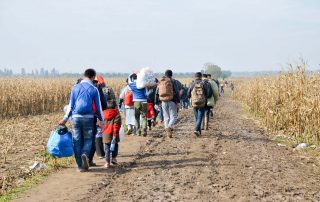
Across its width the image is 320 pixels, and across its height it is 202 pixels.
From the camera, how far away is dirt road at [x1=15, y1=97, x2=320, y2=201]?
7.20 m

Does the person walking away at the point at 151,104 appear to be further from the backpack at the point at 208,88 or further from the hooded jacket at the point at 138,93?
the backpack at the point at 208,88

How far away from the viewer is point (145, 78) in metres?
13.9

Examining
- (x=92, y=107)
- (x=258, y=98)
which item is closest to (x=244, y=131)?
(x=258, y=98)

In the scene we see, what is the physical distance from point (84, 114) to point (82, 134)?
0.45 meters

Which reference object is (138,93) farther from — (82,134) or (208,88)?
(82,134)

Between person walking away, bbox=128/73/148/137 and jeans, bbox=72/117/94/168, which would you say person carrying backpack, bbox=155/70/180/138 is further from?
jeans, bbox=72/117/94/168

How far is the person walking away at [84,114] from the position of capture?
347 inches

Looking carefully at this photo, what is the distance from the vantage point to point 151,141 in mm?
13219

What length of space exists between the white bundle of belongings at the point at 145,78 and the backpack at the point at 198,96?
1.39m

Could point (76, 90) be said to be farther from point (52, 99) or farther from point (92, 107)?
point (52, 99)

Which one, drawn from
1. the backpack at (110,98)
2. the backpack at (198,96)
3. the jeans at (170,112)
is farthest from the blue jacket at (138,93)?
the backpack at (110,98)

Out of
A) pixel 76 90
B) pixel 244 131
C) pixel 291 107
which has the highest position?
pixel 76 90

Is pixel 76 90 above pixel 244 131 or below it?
above

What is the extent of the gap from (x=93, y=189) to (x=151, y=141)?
5.72 meters
